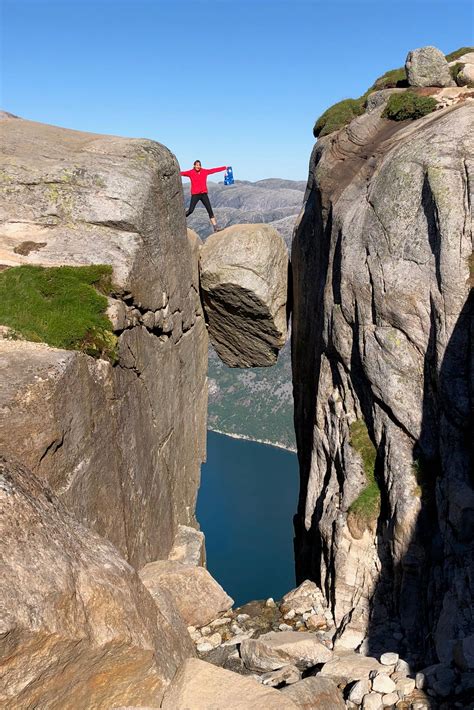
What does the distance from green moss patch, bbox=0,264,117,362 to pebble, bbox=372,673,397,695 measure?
29.0 feet

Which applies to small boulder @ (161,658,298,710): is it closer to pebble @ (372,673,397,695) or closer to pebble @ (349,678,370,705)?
pebble @ (349,678,370,705)

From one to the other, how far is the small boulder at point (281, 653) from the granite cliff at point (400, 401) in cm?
183

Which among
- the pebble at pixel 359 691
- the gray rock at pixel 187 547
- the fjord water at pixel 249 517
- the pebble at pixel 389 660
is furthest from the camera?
the fjord water at pixel 249 517

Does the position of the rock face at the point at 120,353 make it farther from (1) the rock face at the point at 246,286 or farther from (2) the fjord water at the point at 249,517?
(2) the fjord water at the point at 249,517

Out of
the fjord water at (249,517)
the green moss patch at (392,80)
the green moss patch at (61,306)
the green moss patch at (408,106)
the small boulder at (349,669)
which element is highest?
the green moss patch at (392,80)

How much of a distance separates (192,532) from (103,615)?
14.2 m

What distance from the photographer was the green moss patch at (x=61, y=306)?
549 inches

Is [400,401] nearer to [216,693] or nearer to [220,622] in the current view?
[220,622]

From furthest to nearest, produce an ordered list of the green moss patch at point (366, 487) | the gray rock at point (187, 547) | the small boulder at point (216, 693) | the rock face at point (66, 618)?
the gray rock at point (187, 547)
the green moss patch at point (366, 487)
the small boulder at point (216, 693)
the rock face at point (66, 618)

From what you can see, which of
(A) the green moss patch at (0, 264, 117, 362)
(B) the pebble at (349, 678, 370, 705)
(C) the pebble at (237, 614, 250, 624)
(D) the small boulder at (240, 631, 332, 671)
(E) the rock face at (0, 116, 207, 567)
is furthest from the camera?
(C) the pebble at (237, 614, 250, 624)

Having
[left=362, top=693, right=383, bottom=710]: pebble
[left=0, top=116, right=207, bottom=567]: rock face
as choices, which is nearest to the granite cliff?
[left=362, top=693, right=383, bottom=710]: pebble

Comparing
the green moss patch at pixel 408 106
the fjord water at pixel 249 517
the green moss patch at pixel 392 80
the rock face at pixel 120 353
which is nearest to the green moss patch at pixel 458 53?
the green moss patch at pixel 392 80

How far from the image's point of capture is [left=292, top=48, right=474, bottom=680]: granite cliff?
15.0m

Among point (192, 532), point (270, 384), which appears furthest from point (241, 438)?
point (192, 532)
